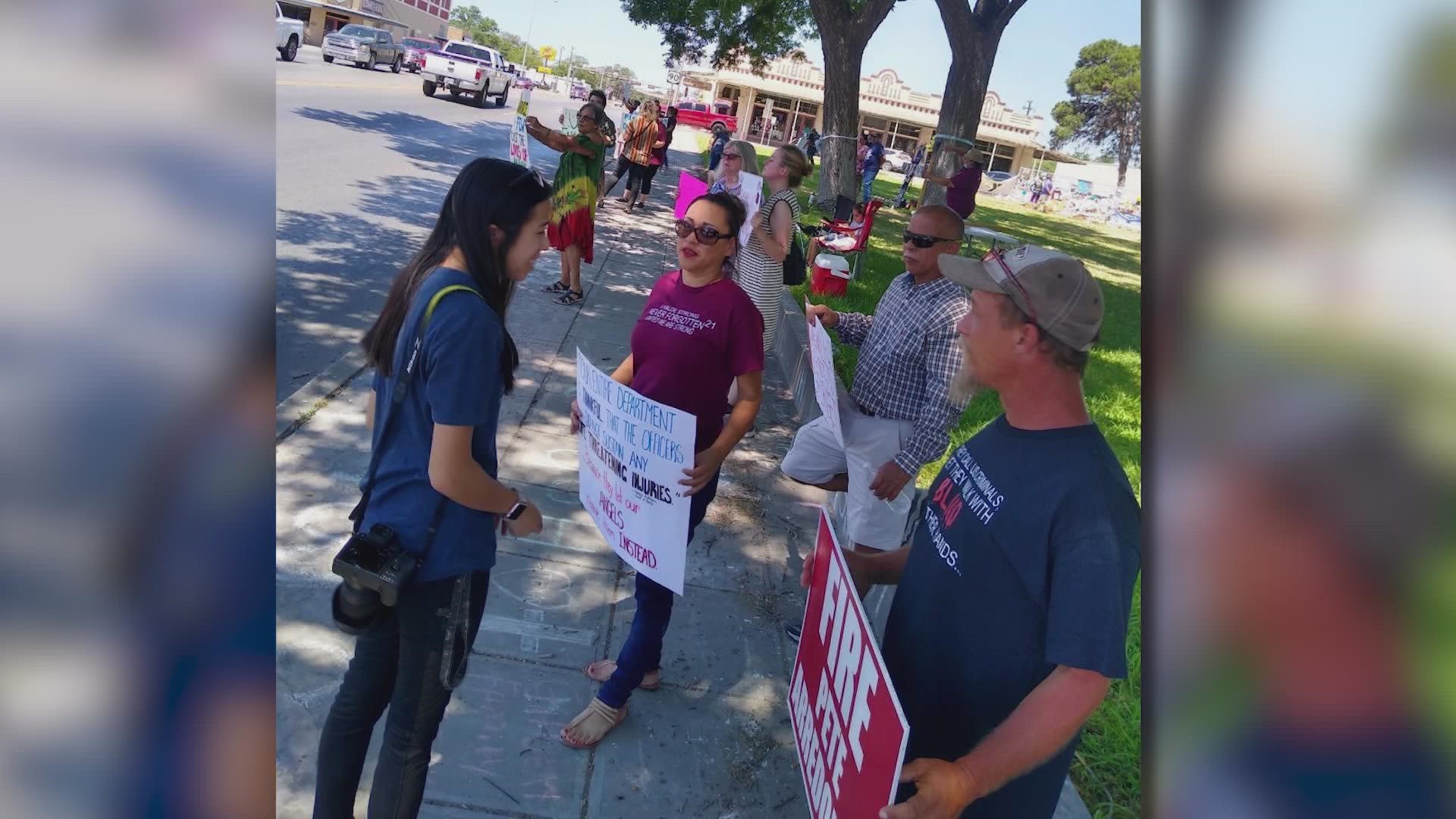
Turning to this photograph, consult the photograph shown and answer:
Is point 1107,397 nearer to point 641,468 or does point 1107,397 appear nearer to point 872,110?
point 641,468

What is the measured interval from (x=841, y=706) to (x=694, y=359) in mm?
1545

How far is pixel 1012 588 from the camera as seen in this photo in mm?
1942

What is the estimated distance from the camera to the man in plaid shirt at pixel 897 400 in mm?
3740

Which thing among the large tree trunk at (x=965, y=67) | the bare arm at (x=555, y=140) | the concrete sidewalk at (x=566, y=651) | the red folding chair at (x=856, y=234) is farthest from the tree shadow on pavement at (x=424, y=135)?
the concrete sidewalk at (x=566, y=651)

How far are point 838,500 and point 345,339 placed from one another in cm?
409

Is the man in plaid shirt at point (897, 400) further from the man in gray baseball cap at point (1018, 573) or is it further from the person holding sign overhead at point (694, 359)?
the man in gray baseball cap at point (1018, 573)

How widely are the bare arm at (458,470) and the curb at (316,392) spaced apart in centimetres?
327

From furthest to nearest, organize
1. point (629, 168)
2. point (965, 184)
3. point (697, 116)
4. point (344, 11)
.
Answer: point (344, 11) < point (697, 116) < point (629, 168) < point (965, 184)

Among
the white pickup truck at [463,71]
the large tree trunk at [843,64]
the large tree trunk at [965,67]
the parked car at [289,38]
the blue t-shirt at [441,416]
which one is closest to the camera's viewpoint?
the blue t-shirt at [441,416]

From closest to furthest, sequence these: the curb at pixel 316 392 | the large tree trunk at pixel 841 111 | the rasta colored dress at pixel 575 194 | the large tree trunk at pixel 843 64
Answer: the curb at pixel 316 392 → the rasta colored dress at pixel 575 194 → the large tree trunk at pixel 843 64 → the large tree trunk at pixel 841 111

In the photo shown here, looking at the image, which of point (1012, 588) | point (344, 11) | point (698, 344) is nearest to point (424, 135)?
point (698, 344)

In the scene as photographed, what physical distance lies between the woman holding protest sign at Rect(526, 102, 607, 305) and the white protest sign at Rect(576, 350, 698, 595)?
5.86 m

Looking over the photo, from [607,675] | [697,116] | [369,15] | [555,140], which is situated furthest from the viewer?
[369,15]
